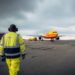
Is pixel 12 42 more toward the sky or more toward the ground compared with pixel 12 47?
more toward the sky

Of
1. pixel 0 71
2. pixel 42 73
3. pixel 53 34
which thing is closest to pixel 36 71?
pixel 42 73

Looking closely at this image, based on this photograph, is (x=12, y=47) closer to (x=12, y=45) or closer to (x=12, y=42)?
(x=12, y=45)

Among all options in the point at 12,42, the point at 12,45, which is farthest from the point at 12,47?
the point at 12,42

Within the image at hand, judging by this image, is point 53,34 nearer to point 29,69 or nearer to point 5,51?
point 29,69

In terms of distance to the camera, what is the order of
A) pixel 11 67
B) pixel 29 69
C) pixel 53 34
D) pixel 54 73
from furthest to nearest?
pixel 53 34
pixel 29 69
pixel 54 73
pixel 11 67

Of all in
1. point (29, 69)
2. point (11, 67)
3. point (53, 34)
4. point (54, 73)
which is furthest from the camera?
point (53, 34)

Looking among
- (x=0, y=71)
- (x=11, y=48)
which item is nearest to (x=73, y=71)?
(x=0, y=71)

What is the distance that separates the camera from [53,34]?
6550cm

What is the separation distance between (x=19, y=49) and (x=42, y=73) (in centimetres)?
307

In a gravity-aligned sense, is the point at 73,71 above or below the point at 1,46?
below

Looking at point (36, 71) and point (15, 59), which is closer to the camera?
point (15, 59)

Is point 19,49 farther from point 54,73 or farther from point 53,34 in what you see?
point 53,34

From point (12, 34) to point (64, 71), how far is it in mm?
4253

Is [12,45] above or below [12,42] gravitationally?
below
